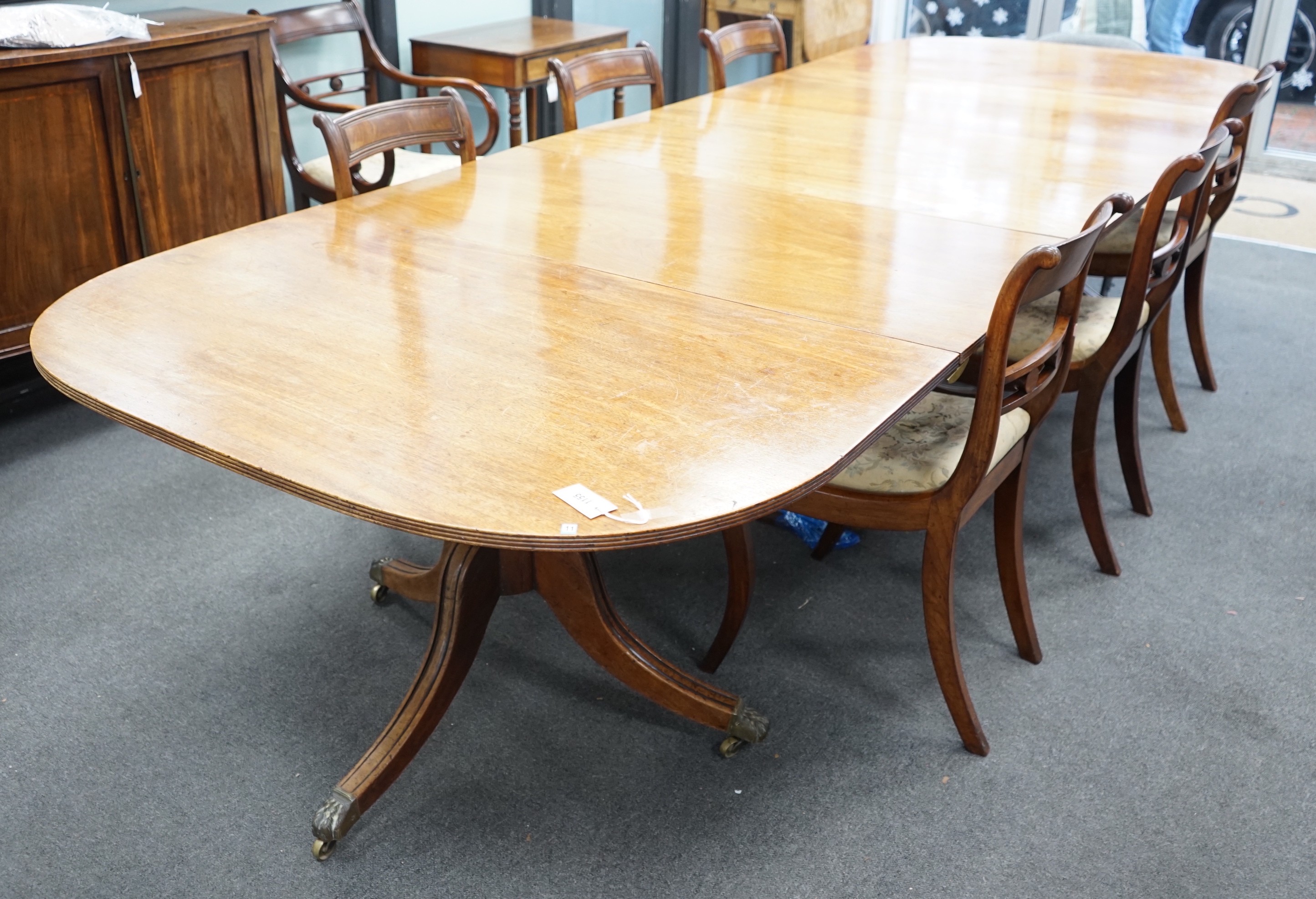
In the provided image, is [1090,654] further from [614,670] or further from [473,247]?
[473,247]

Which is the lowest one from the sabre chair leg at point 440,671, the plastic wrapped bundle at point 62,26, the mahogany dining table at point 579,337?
the sabre chair leg at point 440,671

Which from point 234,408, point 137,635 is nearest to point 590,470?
point 234,408

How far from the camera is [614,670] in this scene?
1.74m

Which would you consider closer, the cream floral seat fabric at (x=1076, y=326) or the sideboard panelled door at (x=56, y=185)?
the cream floral seat fabric at (x=1076, y=326)

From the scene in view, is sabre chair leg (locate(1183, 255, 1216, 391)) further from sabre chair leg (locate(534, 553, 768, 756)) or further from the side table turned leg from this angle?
the side table turned leg

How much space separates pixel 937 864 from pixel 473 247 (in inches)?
45.1

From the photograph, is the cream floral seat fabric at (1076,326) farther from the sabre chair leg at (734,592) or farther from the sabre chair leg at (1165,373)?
the sabre chair leg at (734,592)

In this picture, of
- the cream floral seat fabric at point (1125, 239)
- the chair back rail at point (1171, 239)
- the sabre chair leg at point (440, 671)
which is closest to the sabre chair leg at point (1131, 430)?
the chair back rail at point (1171, 239)

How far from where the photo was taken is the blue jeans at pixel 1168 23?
5.19m

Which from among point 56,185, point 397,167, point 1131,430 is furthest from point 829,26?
point 56,185

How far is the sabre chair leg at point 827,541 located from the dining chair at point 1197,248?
778 mm

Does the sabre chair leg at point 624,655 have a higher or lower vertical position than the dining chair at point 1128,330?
lower

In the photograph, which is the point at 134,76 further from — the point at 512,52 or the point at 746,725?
the point at 746,725

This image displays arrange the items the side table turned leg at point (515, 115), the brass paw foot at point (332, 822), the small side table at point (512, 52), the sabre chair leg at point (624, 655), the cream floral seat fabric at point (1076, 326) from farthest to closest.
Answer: the small side table at point (512, 52) → the side table turned leg at point (515, 115) → the cream floral seat fabric at point (1076, 326) → the sabre chair leg at point (624, 655) → the brass paw foot at point (332, 822)
